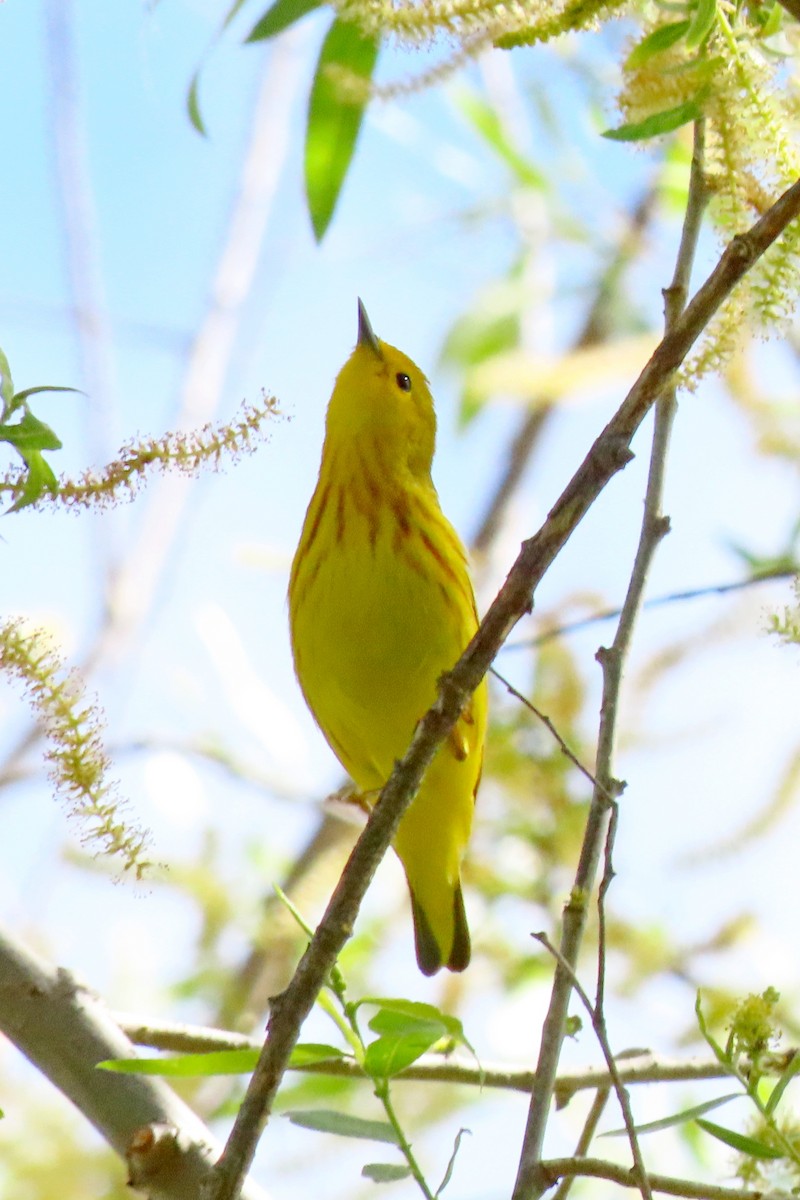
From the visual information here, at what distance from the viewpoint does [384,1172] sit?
174 cm

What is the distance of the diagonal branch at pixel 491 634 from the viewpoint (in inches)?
61.5

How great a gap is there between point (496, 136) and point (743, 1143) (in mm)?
3687

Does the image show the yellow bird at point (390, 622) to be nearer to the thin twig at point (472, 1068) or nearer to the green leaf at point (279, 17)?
the thin twig at point (472, 1068)

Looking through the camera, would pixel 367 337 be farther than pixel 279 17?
Yes

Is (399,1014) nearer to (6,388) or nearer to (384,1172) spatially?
(384,1172)

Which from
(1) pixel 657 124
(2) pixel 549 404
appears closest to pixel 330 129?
(1) pixel 657 124

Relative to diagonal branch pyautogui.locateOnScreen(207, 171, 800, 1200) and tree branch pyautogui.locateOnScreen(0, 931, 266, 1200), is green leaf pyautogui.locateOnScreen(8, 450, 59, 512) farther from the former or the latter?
tree branch pyautogui.locateOnScreen(0, 931, 266, 1200)

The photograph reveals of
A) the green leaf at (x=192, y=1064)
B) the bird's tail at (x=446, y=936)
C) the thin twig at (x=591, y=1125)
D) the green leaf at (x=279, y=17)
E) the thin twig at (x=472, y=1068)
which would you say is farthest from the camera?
the bird's tail at (x=446, y=936)

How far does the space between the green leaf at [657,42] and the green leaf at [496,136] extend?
2.94 m

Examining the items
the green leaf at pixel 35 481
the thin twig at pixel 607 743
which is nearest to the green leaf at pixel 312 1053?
the thin twig at pixel 607 743

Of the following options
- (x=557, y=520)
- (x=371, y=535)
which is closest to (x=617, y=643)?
(x=557, y=520)

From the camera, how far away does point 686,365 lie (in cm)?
172

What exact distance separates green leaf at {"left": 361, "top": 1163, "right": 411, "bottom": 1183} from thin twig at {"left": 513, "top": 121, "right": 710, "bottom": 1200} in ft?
0.53

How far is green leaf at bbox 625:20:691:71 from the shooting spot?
1791 mm
